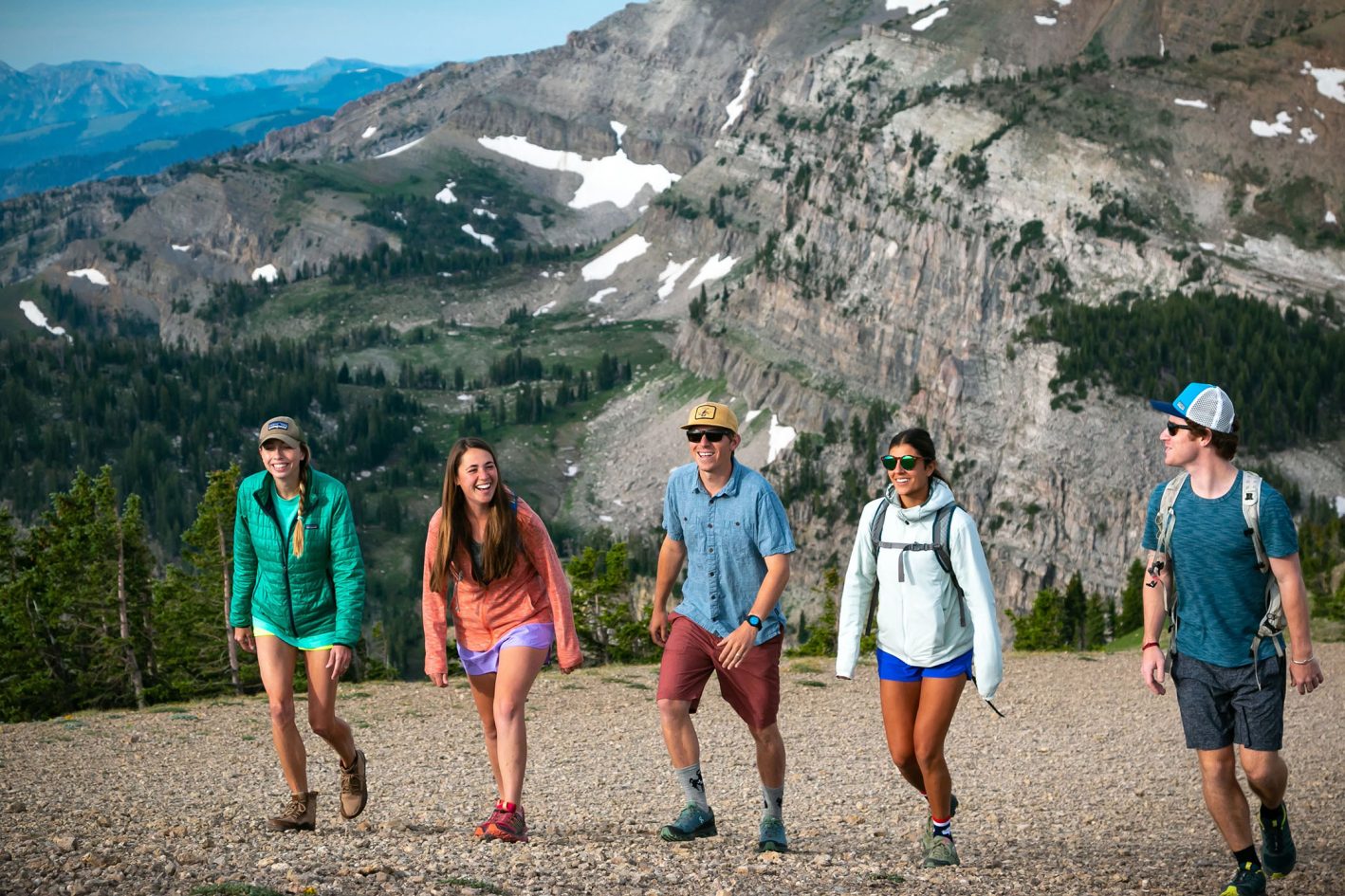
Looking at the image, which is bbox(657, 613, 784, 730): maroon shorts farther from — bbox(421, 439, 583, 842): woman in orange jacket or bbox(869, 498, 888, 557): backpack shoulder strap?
bbox(869, 498, 888, 557): backpack shoulder strap

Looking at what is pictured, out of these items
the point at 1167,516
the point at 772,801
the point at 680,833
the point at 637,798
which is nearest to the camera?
the point at 1167,516

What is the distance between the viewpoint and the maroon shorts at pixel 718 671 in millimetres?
14250

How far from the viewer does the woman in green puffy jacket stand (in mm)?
14438

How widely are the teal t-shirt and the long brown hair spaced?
5.91 m

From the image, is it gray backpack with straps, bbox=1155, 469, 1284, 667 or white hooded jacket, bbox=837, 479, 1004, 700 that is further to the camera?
white hooded jacket, bbox=837, 479, 1004, 700

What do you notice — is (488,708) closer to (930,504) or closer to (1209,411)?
(930,504)

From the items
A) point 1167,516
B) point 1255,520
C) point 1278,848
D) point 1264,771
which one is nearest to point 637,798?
point 1278,848

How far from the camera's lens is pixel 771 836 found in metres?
14.5

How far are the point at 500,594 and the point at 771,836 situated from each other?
3637 millimetres

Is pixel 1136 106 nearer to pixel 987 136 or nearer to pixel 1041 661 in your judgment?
pixel 987 136

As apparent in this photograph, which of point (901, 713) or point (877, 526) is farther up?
point (877, 526)

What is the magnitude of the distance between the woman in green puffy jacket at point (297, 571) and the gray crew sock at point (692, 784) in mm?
3545

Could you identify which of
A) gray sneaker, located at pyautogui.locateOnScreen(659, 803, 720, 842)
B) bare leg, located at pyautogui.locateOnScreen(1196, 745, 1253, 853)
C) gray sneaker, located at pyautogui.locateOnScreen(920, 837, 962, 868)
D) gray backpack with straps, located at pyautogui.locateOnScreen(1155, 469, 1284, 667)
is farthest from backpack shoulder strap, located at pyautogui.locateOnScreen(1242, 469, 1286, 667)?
gray sneaker, located at pyautogui.locateOnScreen(659, 803, 720, 842)

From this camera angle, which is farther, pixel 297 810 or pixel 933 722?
pixel 297 810
